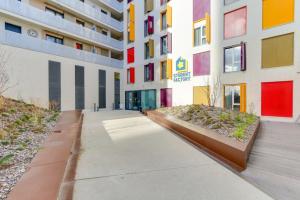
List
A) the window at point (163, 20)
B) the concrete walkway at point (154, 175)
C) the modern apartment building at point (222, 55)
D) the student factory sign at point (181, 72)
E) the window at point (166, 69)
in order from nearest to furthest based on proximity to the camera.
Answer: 1. the concrete walkway at point (154, 175)
2. the modern apartment building at point (222, 55)
3. the student factory sign at point (181, 72)
4. the window at point (166, 69)
5. the window at point (163, 20)

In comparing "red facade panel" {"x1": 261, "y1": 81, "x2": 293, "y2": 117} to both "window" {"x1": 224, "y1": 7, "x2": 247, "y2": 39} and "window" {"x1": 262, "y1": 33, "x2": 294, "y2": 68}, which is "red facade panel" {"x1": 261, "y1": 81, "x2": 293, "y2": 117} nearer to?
"window" {"x1": 262, "y1": 33, "x2": 294, "y2": 68}

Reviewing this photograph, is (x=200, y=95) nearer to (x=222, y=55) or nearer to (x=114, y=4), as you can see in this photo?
(x=222, y=55)

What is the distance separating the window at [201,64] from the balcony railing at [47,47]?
12.1 m

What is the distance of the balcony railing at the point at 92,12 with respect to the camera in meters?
19.7

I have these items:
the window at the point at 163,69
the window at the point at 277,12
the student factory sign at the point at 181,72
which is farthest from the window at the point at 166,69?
the window at the point at 277,12

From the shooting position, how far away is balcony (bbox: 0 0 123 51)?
15133mm

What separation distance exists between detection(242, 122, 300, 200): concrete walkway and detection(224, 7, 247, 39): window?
8.97 metres

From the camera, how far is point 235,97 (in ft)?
44.1

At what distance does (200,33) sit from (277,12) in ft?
18.6

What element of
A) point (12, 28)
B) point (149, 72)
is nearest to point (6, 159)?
point (12, 28)

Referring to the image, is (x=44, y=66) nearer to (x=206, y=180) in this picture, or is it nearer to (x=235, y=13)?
(x=235, y=13)

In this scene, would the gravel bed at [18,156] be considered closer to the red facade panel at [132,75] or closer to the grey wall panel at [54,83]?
the grey wall panel at [54,83]

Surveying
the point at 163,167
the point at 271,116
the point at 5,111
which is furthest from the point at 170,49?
the point at 163,167

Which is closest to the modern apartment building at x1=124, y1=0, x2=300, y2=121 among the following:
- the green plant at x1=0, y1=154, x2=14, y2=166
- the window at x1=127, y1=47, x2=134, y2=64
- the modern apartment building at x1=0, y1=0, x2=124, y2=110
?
the window at x1=127, y1=47, x2=134, y2=64
